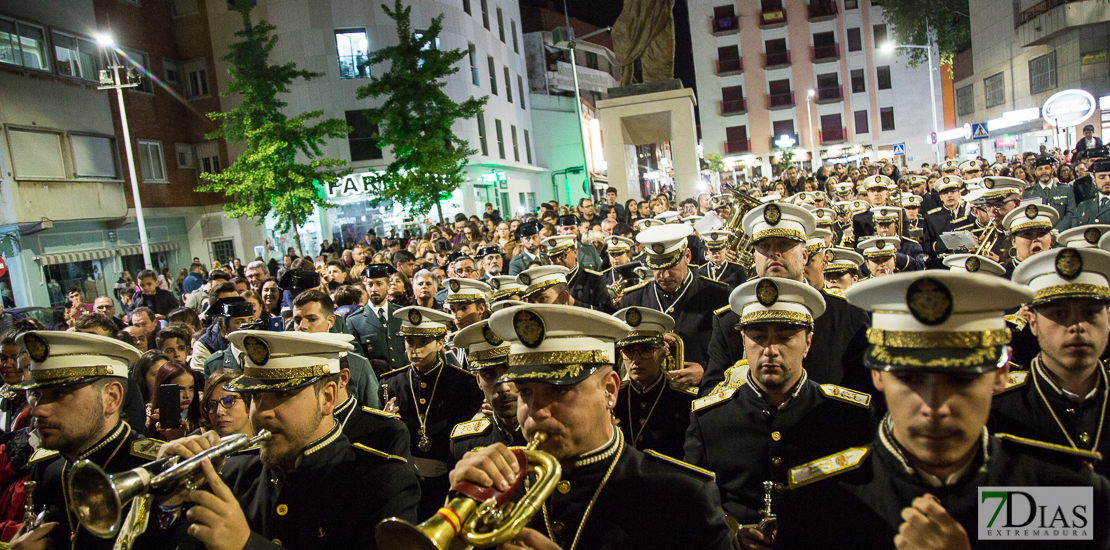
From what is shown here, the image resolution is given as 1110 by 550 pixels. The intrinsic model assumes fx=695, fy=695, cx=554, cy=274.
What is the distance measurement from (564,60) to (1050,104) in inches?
1405

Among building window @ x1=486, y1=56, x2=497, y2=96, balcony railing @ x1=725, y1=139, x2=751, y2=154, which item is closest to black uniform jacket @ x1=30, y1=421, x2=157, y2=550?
building window @ x1=486, y1=56, x2=497, y2=96

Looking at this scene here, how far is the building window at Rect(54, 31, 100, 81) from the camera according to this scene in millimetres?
23922

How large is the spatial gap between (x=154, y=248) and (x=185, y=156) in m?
4.41

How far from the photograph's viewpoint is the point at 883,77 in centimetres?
5328

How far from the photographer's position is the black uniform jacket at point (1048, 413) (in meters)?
3.30

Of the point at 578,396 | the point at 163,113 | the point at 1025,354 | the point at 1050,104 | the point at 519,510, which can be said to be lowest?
the point at 1025,354

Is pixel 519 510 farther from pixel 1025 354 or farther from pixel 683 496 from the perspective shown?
pixel 1025 354

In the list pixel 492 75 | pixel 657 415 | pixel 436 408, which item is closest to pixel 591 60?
pixel 492 75

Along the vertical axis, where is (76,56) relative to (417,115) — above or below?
above

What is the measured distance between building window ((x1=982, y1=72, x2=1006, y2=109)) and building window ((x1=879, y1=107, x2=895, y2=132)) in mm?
12700

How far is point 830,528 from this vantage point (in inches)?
97.6

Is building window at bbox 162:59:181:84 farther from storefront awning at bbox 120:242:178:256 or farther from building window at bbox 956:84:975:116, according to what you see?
building window at bbox 956:84:975:116

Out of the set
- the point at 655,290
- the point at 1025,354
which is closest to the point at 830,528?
the point at 1025,354

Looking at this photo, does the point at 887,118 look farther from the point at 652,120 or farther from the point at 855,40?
the point at 652,120
